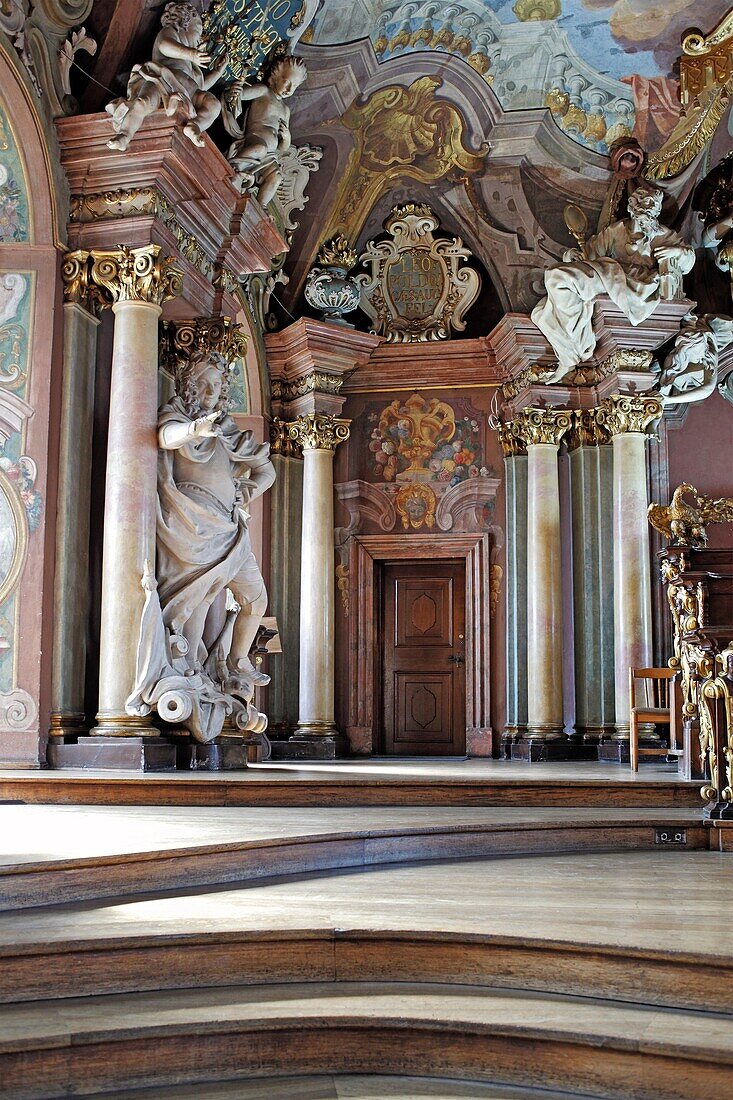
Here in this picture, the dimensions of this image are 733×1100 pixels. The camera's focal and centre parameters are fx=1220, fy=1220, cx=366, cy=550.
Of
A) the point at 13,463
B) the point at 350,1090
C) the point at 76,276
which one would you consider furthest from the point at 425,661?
the point at 350,1090

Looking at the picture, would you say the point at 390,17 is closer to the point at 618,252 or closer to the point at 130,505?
the point at 618,252

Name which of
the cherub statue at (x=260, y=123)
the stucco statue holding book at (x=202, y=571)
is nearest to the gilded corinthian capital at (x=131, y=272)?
the stucco statue holding book at (x=202, y=571)

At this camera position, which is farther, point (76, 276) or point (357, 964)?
point (76, 276)

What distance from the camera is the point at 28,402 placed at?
24.4 ft

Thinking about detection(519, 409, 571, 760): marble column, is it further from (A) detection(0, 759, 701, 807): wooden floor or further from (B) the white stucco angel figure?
(A) detection(0, 759, 701, 807): wooden floor

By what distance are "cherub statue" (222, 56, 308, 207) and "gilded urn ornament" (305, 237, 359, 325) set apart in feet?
8.29

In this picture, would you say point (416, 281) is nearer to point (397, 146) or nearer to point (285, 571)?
point (397, 146)

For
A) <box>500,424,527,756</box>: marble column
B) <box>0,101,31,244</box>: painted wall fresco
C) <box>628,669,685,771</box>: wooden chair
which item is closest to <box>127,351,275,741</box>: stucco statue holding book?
<box>0,101,31,244</box>: painted wall fresco

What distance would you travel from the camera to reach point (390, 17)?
10320 mm

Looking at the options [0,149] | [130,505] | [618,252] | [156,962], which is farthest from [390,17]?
[156,962]

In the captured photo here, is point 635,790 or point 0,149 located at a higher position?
point 0,149

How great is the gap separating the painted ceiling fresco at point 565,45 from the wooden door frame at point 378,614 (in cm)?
403

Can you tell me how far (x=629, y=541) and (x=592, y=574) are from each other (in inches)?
24.3

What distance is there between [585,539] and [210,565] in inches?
195
